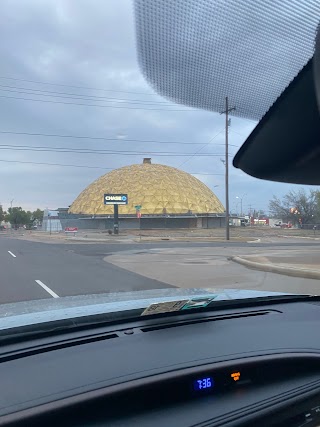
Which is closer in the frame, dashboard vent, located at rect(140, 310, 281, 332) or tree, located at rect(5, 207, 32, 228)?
dashboard vent, located at rect(140, 310, 281, 332)

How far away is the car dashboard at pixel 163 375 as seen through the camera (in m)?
1.88

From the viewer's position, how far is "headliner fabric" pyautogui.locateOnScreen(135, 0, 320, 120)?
8.86 feet

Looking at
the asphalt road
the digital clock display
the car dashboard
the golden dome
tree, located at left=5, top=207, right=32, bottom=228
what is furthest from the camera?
tree, located at left=5, top=207, right=32, bottom=228

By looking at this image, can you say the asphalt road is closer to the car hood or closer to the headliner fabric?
the car hood

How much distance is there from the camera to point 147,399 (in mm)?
2031

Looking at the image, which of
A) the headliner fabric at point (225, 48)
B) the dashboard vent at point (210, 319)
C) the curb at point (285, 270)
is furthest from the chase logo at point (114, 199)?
the dashboard vent at point (210, 319)

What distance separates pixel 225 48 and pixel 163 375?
219cm

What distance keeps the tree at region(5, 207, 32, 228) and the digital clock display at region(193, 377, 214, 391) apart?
149 metres

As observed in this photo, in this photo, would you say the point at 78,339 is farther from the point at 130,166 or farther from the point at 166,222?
the point at 130,166

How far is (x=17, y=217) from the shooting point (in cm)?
14588

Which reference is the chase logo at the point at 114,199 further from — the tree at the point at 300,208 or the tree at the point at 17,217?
the tree at the point at 17,217

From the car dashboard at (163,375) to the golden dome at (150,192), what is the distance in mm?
94722

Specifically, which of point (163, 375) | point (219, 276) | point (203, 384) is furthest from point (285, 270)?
point (163, 375)

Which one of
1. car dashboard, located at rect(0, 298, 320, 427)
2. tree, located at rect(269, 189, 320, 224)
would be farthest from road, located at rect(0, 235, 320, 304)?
tree, located at rect(269, 189, 320, 224)
